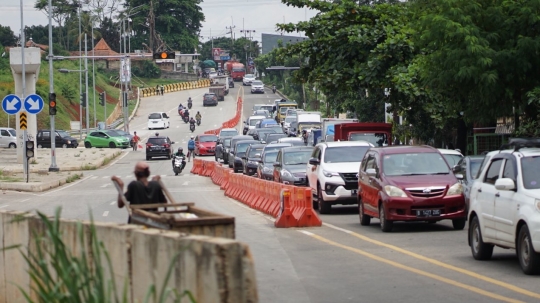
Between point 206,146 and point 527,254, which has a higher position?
point 527,254

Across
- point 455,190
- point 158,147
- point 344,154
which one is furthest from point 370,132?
point 158,147

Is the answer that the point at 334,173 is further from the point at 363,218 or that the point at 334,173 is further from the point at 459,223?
the point at 459,223

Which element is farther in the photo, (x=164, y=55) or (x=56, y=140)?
(x=56, y=140)

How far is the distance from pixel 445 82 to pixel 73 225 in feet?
59.0

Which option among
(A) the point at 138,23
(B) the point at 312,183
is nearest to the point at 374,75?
(B) the point at 312,183

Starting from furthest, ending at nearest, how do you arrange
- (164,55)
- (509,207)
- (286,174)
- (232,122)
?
1. (232,122)
2. (164,55)
3. (286,174)
4. (509,207)

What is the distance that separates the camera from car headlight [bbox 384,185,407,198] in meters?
19.7

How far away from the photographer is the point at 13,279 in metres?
10.8

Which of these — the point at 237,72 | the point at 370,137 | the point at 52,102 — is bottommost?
the point at 370,137

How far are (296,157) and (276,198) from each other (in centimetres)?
653

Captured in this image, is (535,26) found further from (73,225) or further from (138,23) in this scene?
(138,23)

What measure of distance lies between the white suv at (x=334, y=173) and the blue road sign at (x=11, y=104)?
1442 centimetres

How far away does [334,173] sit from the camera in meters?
25.4

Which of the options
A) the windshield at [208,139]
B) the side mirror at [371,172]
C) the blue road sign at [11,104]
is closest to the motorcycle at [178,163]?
the blue road sign at [11,104]
